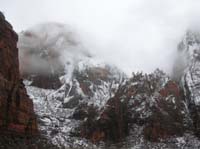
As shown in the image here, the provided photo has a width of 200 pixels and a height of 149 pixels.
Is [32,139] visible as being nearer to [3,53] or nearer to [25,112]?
[25,112]

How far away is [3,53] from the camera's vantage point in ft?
595

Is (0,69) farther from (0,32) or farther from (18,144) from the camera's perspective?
(18,144)

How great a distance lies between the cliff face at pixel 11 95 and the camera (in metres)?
167

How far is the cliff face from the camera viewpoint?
549ft

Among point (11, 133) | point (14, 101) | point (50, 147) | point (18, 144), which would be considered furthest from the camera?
point (50, 147)

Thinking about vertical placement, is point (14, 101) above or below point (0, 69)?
below

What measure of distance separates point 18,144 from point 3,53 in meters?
44.4

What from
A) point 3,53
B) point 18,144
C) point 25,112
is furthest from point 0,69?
point 18,144

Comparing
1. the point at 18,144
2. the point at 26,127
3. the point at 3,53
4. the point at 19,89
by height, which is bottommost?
the point at 18,144

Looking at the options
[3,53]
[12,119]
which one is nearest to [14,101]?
[12,119]

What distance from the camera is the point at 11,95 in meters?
171

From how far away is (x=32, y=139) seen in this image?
177250mm

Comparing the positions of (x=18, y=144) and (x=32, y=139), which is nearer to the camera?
(x=18, y=144)

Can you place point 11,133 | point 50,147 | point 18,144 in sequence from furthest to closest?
1. point 50,147
2. point 11,133
3. point 18,144
